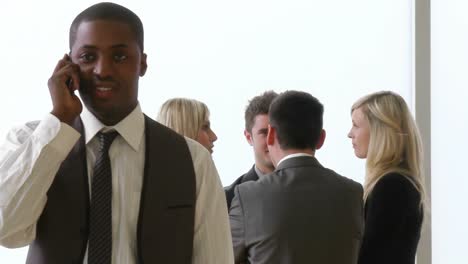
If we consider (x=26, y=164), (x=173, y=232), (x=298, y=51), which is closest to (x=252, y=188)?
(x=173, y=232)

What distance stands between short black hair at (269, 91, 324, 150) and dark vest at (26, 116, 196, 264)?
75cm

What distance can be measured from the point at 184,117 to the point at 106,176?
4.33ft

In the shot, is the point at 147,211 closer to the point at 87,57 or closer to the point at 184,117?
the point at 87,57

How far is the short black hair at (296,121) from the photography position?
97.4 inches

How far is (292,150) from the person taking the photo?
2.46 meters

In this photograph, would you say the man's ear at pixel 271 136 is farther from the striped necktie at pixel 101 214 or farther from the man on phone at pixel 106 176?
the striped necktie at pixel 101 214

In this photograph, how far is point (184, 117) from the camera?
2.97m

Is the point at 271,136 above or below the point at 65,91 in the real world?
below

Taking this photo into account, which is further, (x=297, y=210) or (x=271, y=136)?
(x=271, y=136)
